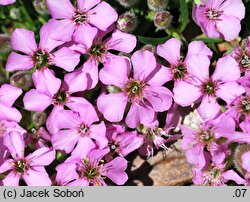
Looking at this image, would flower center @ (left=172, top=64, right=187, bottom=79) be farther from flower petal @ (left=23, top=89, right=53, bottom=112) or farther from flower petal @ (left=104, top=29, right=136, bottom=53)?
flower petal @ (left=23, top=89, right=53, bottom=112)

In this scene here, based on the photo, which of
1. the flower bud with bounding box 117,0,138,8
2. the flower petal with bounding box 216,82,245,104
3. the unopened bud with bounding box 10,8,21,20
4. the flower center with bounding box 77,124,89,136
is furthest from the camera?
the unopened bud with bounding box 10,8,21,20

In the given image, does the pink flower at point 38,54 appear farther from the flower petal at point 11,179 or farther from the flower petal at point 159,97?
the flower petal at point 11,179

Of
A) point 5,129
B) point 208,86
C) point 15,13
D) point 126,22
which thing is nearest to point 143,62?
point 126,22

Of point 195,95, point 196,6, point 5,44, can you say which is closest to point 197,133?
point 195,95

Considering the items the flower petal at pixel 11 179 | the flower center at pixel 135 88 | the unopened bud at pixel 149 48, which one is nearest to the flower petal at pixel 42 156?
the flower petal at pixel 11 179

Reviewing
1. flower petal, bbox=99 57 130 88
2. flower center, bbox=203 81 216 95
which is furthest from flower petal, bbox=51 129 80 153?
flower center, bbox=203 81 216 95

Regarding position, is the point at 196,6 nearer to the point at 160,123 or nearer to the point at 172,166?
the point at 160,123

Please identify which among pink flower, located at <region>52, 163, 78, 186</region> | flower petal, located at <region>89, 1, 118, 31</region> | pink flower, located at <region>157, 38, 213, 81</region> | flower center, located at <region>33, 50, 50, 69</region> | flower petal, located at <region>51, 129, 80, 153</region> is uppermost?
flower petal, located at <region>89, 1, 118, 31</region>
